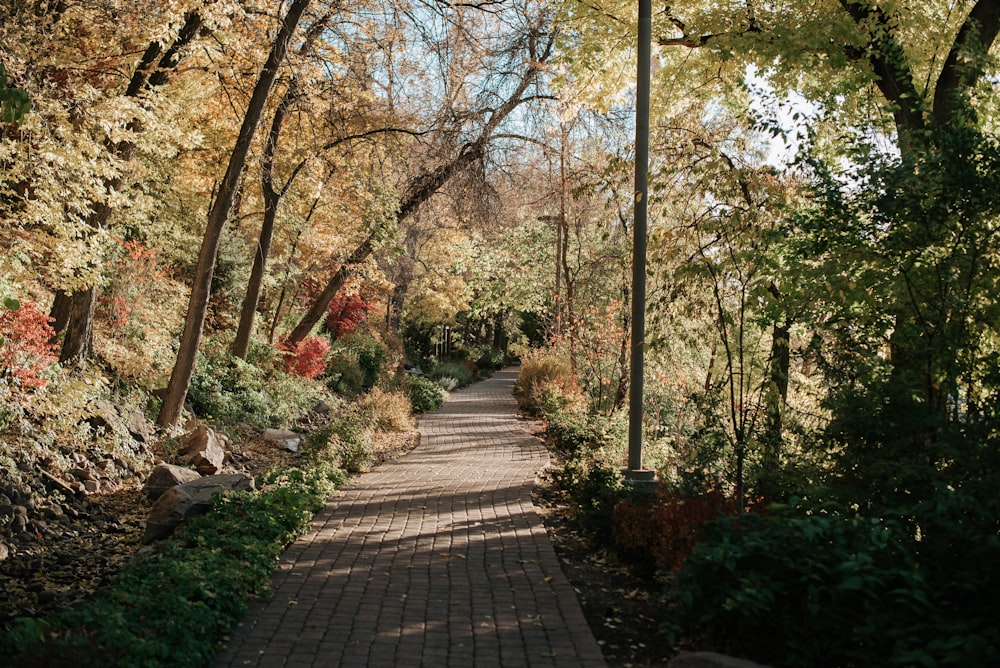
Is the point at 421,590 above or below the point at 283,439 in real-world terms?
below

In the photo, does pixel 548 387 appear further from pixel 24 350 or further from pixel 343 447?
pixel 24 350

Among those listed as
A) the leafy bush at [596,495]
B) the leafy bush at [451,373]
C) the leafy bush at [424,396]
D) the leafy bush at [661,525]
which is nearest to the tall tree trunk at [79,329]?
the leafy bush at [596,495]

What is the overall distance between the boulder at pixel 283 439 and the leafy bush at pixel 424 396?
678 cm

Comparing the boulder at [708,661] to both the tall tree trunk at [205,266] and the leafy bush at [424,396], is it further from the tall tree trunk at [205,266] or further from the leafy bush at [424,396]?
the leafy bush at [424,396]

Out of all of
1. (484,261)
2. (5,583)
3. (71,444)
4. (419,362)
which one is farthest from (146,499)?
(484,261)

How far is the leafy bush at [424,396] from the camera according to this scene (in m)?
22.1

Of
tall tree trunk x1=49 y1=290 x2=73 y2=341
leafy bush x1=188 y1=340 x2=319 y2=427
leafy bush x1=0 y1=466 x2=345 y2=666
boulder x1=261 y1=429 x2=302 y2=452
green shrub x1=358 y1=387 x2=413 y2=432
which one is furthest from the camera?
green shrub x1=358 y1=387 x2=413 y2=432

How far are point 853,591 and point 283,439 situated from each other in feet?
38.4

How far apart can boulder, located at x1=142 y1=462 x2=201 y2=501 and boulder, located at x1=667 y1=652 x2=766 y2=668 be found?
6.71 meters

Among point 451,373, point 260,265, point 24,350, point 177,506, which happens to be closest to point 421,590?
point 177,506


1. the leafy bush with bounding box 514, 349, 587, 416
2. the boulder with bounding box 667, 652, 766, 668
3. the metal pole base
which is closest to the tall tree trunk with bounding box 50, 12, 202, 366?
the metal pole base

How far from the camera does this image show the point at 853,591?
3.67 metres

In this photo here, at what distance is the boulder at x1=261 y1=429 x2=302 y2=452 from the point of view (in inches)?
536

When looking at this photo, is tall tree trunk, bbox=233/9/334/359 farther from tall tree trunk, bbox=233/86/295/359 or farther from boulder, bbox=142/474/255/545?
boulder, bbox=142/474/255/545
